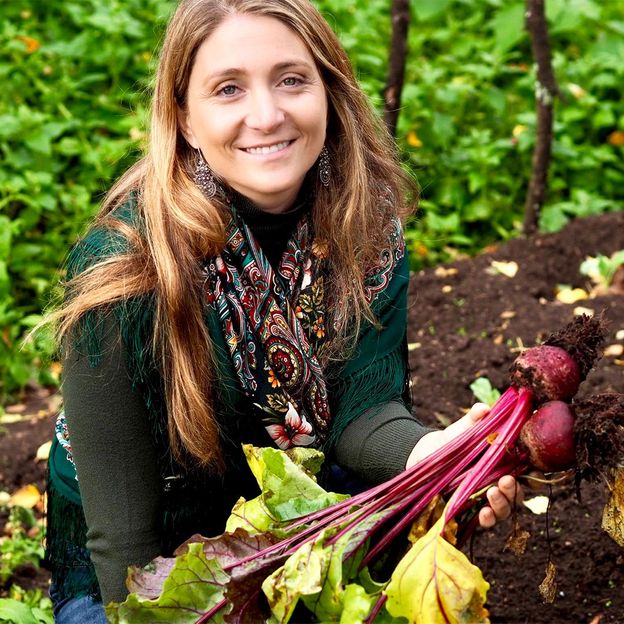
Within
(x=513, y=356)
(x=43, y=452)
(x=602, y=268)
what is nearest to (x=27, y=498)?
(x=43, y=452)

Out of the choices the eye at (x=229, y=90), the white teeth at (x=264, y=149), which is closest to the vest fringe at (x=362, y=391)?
the white teeth at (x=264, y=149)

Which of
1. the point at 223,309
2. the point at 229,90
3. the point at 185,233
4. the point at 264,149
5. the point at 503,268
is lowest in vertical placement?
the point at 503,268

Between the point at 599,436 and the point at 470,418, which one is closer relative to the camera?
the point at 599,436

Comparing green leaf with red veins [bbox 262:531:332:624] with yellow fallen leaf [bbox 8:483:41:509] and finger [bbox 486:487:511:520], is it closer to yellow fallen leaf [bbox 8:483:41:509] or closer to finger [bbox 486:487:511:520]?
finger [bbox 486:487:511:520]

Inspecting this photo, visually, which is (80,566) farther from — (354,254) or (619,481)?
(619,481)

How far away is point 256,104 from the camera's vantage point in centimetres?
200

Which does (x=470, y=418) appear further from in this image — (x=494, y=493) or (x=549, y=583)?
(x=549, y=583)

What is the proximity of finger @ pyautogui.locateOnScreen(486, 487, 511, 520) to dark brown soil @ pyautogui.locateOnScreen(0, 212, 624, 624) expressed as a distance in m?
0.08

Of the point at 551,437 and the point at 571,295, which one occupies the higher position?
the point at 551,437

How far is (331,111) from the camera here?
7.43ft

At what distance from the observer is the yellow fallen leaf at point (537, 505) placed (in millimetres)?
2643

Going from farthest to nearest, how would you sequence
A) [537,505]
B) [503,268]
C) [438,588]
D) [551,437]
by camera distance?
[503,268]
[537,505]
[551,437]
[438,588]

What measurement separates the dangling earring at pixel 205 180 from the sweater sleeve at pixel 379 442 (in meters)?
0.60

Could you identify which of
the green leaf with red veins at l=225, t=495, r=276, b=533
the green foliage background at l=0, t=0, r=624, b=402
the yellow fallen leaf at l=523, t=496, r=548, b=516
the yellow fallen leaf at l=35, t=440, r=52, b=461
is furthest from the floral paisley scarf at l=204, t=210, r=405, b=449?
the green foliage background at l=0, t=0, r=624, b=402
